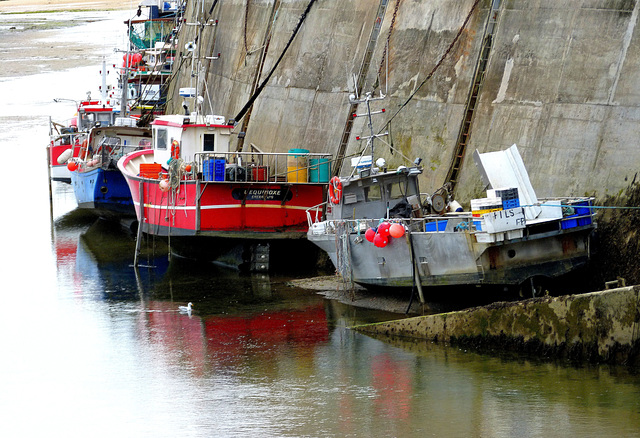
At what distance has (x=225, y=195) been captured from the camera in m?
25.0

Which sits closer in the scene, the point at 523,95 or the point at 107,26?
the point at 523,95

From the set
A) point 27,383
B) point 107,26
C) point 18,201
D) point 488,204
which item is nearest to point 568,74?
point 488,204

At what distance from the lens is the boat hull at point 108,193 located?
32.3 m

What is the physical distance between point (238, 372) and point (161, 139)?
12.3 m

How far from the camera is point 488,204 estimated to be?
1847 centimetres

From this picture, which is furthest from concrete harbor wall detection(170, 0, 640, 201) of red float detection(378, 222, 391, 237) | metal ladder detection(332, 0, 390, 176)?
red float detection(378, 222, 391, 237)

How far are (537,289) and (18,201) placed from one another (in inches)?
916

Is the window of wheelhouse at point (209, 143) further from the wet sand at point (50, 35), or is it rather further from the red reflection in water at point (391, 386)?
the wet sand at point (50, 35)

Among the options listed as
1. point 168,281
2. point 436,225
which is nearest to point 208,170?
point 168,281

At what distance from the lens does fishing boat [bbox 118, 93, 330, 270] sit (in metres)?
24.9

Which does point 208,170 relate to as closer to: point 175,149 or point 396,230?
point 175,149

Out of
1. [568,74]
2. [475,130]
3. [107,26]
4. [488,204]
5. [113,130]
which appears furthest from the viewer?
[107,26]

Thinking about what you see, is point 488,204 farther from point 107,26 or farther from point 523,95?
point 107,26

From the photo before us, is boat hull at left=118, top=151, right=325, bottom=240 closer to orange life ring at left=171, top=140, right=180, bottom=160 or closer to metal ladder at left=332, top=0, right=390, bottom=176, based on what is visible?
orange life ring at left=171, top=140, right=180, bottom=160
